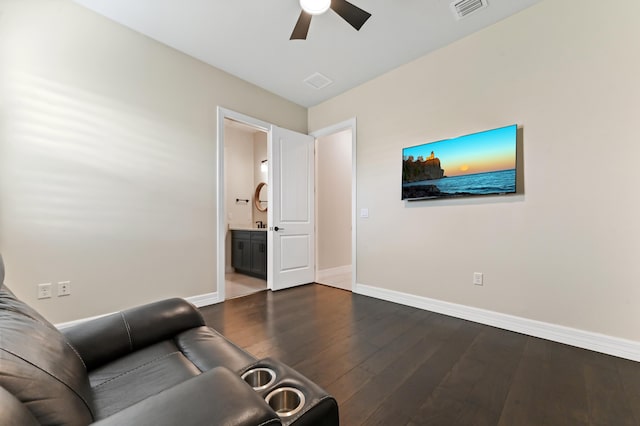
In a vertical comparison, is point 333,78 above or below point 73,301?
above

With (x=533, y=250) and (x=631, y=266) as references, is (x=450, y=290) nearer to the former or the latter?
(x=533, y=250)

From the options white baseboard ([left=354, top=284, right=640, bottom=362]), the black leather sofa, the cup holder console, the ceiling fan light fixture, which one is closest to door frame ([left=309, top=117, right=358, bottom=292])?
white baseboard ([left=354, top=284, right=640, bottom=362])

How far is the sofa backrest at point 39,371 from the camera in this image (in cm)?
54

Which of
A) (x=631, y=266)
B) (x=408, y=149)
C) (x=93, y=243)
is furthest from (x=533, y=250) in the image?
(x=93, y=243)

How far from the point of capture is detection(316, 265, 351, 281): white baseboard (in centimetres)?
445

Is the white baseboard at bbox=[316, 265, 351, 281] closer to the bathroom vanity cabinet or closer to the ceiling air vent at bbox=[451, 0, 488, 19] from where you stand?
the bathroom vanity cabinet

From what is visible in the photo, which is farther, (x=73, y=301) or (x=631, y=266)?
(x=73, y=301)

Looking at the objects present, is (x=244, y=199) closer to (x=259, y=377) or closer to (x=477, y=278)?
(x=477, y=278)

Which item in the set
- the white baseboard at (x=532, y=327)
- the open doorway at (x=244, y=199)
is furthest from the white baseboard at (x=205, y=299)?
the white baseboard at (x=532, y=327)

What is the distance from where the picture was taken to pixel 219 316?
109 inches

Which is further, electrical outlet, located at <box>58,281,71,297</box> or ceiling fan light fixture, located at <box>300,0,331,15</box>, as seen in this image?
electrical outlet, located at <box>58,281,71,297</box>

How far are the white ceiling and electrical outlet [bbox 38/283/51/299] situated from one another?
8.17 feet

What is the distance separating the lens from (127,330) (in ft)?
3.99

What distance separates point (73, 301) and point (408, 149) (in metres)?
3.64
